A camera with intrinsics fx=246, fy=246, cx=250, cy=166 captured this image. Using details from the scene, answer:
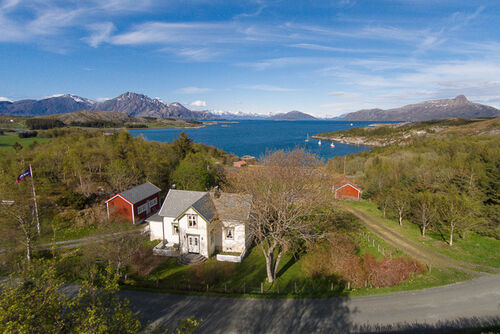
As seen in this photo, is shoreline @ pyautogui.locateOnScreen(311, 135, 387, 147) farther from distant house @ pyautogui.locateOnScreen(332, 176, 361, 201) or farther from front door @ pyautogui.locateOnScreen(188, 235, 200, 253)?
front door @ pyautogui.locateOnScreen(188, 235, 200, 253)

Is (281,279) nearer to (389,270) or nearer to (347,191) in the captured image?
(389,270)

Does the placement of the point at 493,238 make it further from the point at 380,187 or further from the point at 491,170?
the point at 380,187

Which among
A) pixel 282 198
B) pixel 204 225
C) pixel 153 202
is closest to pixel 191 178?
pixel 153 202

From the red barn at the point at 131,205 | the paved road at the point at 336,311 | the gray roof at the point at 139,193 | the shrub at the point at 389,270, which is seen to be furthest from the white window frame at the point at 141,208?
the shrub at the point at 389,270

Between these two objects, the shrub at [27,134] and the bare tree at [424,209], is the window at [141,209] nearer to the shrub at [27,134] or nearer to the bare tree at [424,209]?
the bare tree at [424,209]

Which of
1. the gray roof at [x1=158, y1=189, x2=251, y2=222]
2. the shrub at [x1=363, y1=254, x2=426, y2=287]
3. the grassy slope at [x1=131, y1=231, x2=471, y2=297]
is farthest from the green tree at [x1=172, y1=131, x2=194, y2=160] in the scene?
the shrub at [x1=363, y1=254, x2=426, y2=287]

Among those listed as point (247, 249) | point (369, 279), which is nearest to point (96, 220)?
point (247, 249)

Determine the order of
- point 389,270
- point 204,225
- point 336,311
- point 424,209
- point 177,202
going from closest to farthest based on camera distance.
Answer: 1. point 336,311
2. point 389,270
3. point 204,225
4. point 177,202
5. point 424,209
